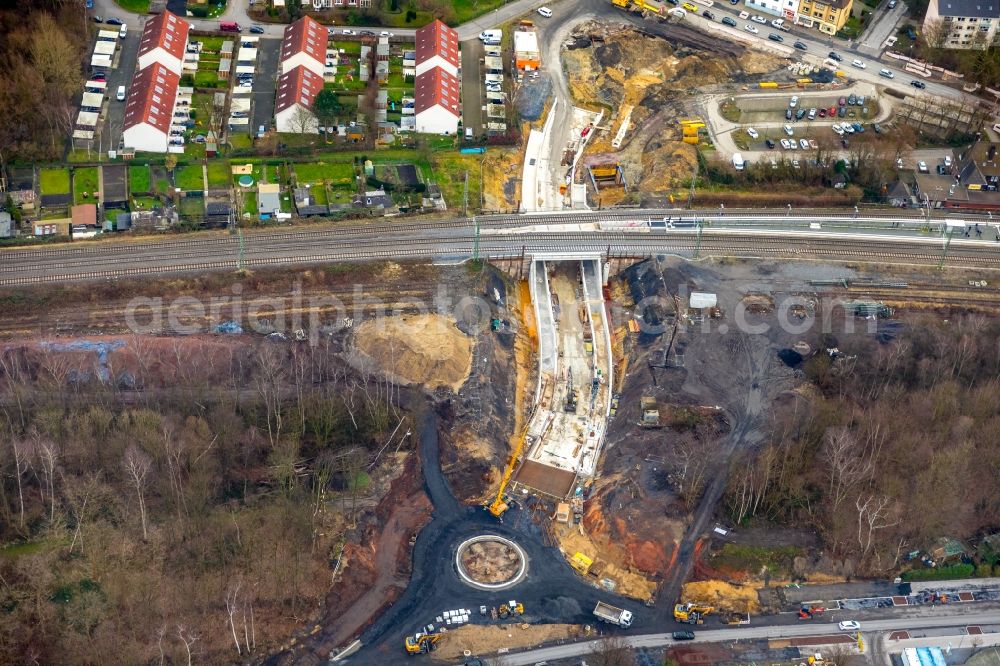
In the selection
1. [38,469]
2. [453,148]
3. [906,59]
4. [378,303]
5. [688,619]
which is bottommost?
[688,619]

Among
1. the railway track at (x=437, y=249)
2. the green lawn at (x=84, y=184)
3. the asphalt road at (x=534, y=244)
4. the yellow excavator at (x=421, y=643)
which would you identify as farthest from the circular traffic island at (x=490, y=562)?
the green lawn at (x=84, y=184)

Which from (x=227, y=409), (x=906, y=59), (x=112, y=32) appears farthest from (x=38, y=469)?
(x=906, y=59)

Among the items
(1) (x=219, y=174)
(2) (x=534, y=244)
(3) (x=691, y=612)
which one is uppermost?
(1) (x=219, y=174)

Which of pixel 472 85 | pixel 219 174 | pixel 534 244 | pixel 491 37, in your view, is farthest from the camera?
pixel 491 37

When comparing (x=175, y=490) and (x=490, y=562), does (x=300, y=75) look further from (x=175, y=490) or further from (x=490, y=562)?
(x=490, y=562)

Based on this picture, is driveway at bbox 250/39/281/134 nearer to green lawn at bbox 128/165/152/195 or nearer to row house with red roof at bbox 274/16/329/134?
row house with red roof at bbox 274/16/329/134

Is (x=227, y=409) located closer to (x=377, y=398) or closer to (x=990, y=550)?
(x=377, y=398)

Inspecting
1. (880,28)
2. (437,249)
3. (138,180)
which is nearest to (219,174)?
(138,180)
